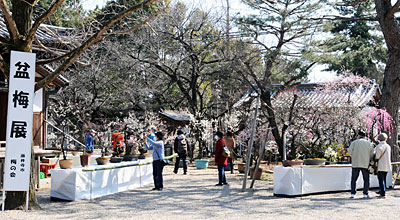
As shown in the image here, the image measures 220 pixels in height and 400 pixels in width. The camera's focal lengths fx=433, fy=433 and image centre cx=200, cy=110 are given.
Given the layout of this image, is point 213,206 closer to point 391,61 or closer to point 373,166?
point 373,166

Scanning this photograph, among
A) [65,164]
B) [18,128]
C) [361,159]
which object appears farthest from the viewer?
[361,159]

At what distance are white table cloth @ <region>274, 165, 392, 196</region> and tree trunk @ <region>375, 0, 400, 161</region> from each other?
13.8ft

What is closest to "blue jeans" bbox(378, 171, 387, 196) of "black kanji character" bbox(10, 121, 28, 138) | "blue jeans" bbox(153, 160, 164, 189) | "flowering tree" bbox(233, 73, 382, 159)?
"flowering tree" bbox(233, 73, 382, 159)

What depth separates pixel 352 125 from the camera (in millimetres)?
17609

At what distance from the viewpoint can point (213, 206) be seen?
9055mm

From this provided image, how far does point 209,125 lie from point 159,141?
10.6 meters

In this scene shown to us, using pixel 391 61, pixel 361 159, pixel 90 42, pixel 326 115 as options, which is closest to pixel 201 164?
pixel 326 115

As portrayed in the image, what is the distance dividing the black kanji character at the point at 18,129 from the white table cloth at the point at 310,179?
5831 millimetres

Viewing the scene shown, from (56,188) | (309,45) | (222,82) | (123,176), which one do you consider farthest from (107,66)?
(56,188)

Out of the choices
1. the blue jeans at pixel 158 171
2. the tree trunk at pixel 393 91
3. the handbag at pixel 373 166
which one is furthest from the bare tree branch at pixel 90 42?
the tree trunk at pixel 393 91

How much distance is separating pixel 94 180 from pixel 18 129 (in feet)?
8.83

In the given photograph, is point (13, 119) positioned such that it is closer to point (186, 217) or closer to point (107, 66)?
point (186, 217)

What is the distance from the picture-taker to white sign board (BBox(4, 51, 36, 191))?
777 centimetres

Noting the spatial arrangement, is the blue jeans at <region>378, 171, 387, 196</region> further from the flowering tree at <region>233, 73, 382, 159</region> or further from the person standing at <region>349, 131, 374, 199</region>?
the flowering tree at <region>233, 73, 382, 159</region>
